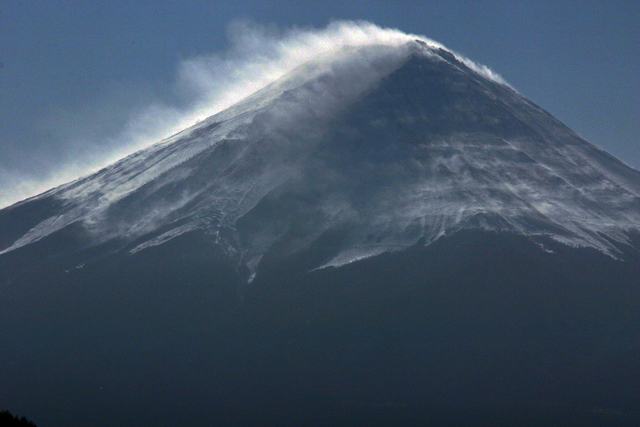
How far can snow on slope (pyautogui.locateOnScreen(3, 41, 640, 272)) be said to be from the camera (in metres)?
104

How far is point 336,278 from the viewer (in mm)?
97438

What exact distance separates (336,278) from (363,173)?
20.3m

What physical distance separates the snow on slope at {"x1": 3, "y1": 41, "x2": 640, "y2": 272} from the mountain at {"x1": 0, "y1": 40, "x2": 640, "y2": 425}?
1.04 feet

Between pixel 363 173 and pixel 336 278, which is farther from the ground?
pixel 363 173

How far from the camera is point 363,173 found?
375ft

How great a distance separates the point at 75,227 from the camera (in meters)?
112

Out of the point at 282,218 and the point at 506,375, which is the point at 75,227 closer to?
the point at 282,218

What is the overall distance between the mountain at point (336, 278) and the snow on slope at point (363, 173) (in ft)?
1.04

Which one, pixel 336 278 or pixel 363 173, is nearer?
pixel 336 278

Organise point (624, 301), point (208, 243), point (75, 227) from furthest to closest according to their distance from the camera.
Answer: point (75, 227) < point (208, 243) < point (624, 301)

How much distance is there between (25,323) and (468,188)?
47.6m

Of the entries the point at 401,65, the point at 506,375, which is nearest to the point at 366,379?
the point at 506,375

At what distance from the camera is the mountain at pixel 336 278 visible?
86.2 m

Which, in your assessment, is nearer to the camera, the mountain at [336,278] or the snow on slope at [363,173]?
the mountain at [336,278]
